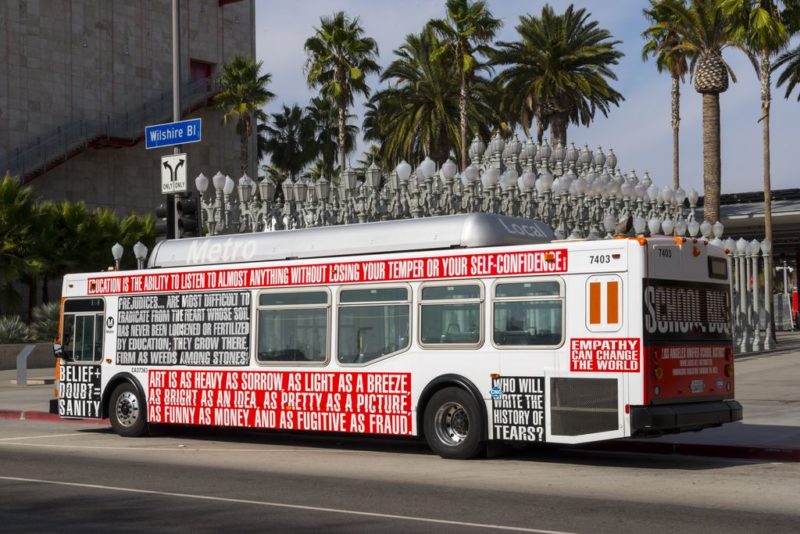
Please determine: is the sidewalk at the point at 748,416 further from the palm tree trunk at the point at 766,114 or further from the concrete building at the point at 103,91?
the concrete building at the point at 103,91

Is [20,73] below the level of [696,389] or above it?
above

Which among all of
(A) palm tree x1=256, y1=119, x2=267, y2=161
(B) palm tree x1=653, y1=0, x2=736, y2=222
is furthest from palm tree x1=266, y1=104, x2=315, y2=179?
(B) palm tree x1=653, y1=0, x2=736, y2=222

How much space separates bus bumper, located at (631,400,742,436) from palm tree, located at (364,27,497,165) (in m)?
38.6

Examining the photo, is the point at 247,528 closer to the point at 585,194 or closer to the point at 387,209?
the point at 387,209

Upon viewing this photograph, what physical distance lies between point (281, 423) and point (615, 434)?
5156 millimetres

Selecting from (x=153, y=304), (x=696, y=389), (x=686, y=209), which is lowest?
(x=696, y=389)

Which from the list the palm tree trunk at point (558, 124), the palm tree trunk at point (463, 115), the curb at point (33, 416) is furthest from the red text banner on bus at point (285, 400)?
the palm tree trunk at point (558, 124)

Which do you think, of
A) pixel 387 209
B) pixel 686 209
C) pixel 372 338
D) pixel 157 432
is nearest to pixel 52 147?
pixel 387 209

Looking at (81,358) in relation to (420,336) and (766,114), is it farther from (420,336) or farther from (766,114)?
(766,114)

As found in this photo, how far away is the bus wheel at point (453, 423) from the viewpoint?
45.1 ft

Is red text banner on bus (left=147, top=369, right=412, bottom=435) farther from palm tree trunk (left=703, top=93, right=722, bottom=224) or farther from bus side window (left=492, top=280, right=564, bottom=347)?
palm tree trunk (left=703, top=93, right=722, bottom=224)

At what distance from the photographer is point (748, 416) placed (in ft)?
61.8

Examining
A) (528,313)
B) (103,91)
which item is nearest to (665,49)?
(103,91)

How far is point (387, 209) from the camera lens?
3381cm
